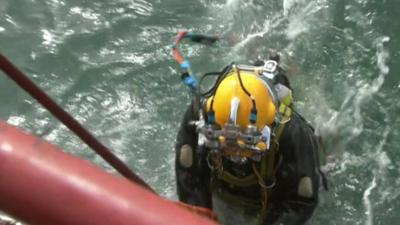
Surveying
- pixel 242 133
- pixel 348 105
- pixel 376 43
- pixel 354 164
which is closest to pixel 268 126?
pixel 242 133

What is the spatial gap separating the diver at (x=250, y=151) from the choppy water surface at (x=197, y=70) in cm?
110

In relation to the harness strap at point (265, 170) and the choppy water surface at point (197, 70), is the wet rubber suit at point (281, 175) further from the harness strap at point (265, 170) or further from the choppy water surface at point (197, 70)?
the choppy water surface at point (197, 70)

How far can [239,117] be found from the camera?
125 inches

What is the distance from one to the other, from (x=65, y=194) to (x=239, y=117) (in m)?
2.56

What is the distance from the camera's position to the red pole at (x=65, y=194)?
0.63m

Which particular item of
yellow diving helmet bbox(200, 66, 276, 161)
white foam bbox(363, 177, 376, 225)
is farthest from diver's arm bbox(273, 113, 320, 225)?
white foam bbox(363, 177, 376, 225)

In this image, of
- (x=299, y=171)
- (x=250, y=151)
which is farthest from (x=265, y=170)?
(x=250, y=151)

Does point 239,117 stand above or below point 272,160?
above

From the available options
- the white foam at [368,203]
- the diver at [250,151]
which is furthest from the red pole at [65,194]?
the white foam at [368,203]

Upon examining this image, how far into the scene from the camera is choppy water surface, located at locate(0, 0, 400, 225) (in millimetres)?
5066

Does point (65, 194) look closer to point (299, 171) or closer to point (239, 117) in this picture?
point (239, 117)

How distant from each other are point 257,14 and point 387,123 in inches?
69.6

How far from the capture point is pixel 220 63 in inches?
231

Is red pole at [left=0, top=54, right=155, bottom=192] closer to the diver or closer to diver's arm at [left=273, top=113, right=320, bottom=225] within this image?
the diver
